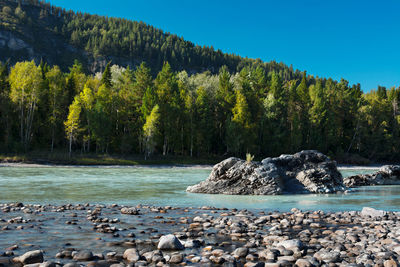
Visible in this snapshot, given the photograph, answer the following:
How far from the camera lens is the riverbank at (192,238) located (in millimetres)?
7512

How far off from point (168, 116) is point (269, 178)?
45.6 m

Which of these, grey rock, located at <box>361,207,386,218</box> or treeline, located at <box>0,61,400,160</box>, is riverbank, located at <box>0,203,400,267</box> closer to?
grey rock, located at <box>361,207,386,218</box>

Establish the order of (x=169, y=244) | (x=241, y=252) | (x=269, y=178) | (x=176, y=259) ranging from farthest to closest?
(x=269, y=178), (x=169, y=244), (x=241, y=252), (x=176, y=259)

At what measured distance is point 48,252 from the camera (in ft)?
26.2

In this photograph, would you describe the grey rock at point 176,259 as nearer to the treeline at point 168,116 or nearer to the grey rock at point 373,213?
the grey rock at point 373,213

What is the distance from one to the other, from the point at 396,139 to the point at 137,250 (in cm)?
10004

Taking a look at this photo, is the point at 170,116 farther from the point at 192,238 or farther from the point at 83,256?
the point at 83,256

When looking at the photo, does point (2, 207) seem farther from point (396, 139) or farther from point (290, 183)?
point (396, 139)

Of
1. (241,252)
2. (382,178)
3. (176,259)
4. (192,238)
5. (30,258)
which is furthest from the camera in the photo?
(382,178)

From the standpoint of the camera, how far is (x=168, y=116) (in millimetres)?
66625

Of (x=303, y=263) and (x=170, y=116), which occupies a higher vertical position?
(x=170, y=116)

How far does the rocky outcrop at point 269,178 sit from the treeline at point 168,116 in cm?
3992

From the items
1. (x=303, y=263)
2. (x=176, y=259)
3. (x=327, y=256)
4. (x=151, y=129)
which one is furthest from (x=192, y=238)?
(x=151, y=129)

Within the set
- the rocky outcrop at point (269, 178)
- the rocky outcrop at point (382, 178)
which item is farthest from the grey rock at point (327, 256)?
the rocky outcrop at point (382, 178)
